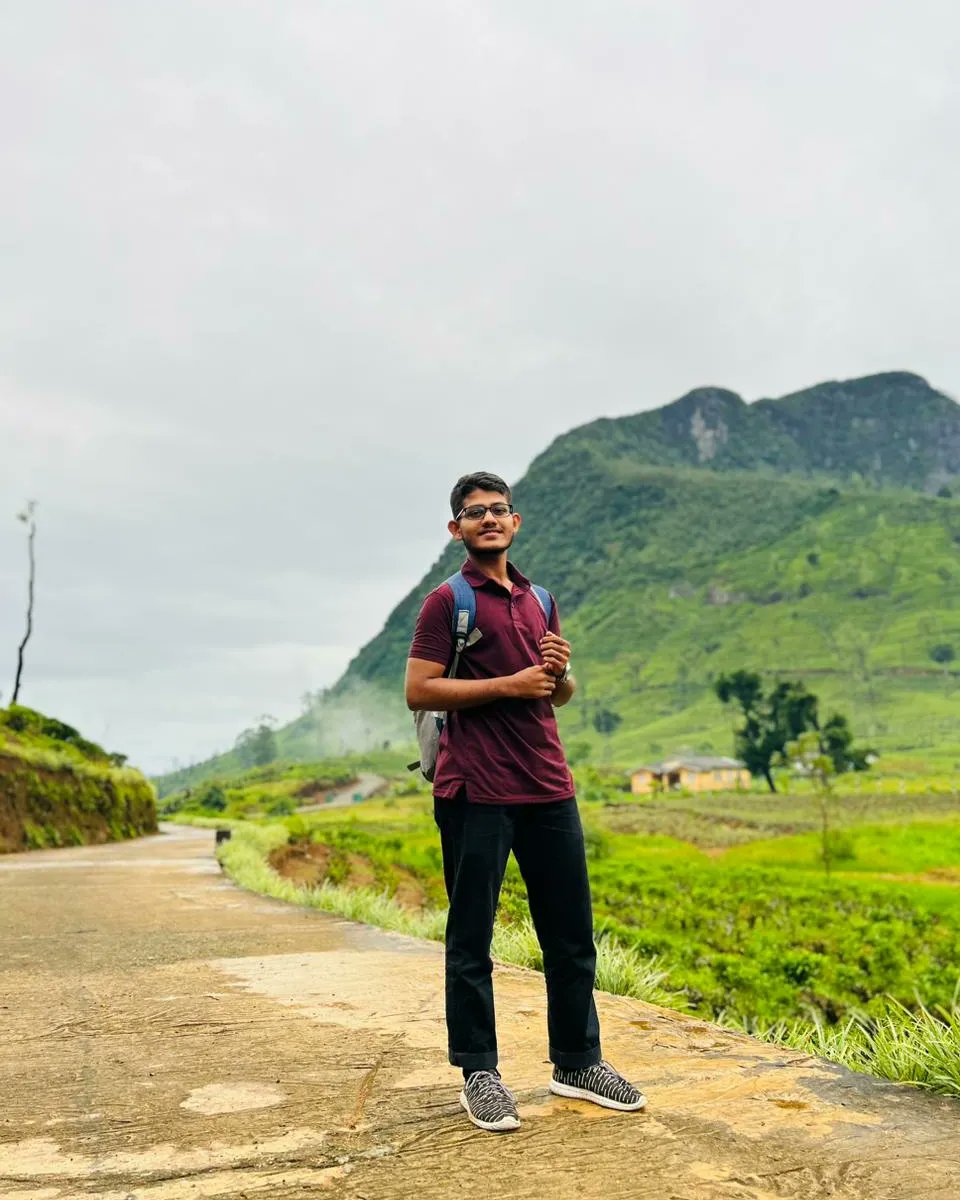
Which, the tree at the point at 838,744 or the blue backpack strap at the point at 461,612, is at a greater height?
the tree at the point at 838,744

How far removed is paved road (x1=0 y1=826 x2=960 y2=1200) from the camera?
251cm

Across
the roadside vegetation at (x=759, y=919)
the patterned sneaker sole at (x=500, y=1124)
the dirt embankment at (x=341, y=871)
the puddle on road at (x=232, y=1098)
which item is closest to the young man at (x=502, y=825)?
the patterned sneaker sole at (x=500, y=1124)

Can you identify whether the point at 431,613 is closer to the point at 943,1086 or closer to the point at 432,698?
the point at 432,698

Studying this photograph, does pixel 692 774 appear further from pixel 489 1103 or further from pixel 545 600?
pixel 489 1103

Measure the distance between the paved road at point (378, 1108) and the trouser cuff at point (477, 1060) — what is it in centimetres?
15

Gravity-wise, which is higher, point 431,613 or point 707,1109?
point 431,613

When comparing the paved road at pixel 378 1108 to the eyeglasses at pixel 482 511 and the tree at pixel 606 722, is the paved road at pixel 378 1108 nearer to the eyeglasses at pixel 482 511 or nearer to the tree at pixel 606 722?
the eyeglasses at pixel 482 511

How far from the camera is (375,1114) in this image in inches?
120

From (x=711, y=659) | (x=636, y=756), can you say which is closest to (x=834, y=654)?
(x=711, y=659)

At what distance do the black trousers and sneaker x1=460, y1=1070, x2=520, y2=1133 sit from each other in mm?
44

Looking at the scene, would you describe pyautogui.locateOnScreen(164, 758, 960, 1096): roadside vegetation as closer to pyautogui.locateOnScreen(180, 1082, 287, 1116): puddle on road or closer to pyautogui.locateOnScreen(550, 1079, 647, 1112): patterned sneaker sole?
pyautogui.locateOnScreen(550, 1079, 647, 1112): patterned sneaker sole

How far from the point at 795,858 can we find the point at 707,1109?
37241 millimetres

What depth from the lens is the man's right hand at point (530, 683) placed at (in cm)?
318

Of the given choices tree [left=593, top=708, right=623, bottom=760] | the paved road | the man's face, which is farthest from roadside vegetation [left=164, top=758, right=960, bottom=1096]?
tree [left=593, top=708, right=623, bottom=760]
